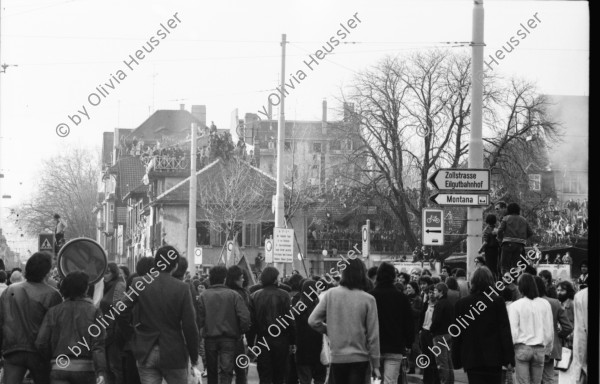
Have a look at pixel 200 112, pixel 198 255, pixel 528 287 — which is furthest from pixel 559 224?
pixel 200 112

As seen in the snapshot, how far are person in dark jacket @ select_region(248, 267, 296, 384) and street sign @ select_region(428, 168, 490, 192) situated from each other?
2.93m

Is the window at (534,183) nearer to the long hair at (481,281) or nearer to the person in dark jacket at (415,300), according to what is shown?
the person in dark jacket at (415,300)

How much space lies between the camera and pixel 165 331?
11.7 meters

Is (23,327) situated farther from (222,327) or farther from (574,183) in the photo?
(574,183)

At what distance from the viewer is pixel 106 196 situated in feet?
374

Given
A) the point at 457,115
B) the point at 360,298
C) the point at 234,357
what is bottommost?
the point at 234,357

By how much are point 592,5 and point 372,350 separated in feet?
18.4

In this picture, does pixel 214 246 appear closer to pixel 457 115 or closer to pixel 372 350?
pixel 457 115

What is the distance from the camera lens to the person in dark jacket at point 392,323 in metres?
12.9

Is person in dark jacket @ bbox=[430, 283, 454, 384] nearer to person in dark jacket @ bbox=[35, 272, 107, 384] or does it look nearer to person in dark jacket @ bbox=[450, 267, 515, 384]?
person in dark jacket @ bbox=[450, 267, 515, 384]

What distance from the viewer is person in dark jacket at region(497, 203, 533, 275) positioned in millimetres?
16000

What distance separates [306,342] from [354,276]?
12.7ft

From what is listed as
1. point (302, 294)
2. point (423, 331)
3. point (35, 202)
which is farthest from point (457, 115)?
point (35, 202)

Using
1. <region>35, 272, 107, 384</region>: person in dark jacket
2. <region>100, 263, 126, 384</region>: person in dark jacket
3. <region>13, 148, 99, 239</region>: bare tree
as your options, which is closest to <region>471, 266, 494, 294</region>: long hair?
<region>35, 272, 107, 384</region>: person in dark jacket
